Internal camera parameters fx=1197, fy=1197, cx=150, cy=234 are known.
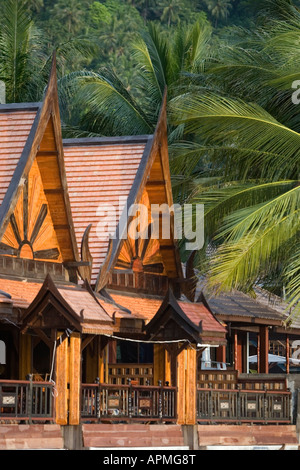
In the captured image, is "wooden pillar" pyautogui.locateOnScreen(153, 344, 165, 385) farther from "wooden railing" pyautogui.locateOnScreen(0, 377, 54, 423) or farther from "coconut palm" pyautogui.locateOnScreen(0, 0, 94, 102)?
"coconut palm" pyautogui.locateOnScreen(0, 0, 94, 102)

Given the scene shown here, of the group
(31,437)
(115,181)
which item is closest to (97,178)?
(115,181)

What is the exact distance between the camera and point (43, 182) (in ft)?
78.4

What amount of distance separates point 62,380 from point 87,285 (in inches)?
117

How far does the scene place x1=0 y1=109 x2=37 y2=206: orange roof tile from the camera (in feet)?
75.8

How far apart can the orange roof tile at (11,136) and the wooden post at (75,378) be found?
10.9 ft

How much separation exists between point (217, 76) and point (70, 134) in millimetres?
9685

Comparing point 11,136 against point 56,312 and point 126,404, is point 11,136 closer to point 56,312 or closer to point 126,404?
point 56,312

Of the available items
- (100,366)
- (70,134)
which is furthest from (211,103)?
(70,134)

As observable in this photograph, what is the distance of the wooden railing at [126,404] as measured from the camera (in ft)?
72.3

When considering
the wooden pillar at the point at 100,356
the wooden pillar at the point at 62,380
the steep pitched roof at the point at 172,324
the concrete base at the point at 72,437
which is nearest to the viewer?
the concrete base at the point at 72,437

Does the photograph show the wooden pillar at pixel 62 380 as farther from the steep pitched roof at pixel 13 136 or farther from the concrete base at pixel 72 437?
the steep pitched roof at pixel 13 136

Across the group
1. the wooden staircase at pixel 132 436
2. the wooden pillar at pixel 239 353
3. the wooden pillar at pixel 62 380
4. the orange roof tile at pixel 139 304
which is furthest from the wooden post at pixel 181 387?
the wooden pillar at pixel 239 353

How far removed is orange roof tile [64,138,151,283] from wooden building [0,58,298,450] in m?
0.03

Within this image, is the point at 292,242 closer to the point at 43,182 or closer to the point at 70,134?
the point at 43,182
